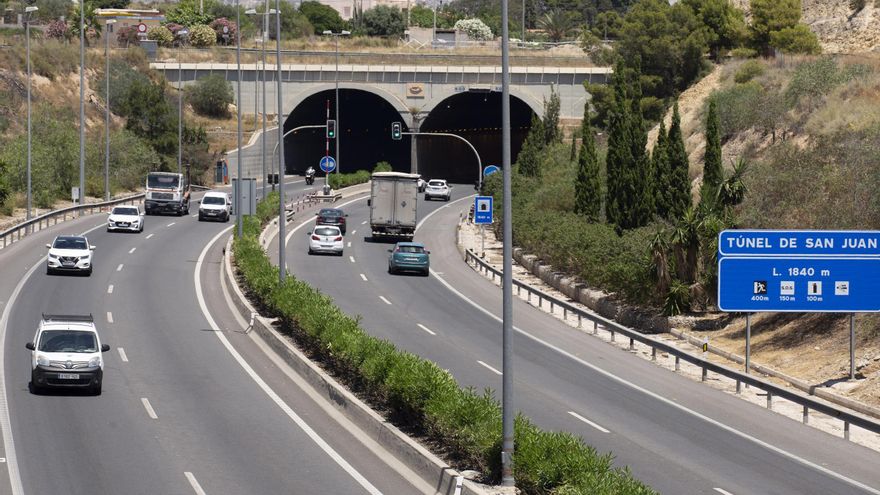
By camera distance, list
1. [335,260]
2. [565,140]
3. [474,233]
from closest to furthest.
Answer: [335,260] < [474,233] < [565,140]

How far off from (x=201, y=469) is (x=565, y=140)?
304ft

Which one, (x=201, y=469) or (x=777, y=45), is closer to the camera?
(x=201, y=469)

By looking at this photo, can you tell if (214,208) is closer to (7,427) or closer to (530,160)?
(530,160)

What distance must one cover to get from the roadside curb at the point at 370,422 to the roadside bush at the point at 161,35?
10436cm

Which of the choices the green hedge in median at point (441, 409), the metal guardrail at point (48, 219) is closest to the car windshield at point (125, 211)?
the metal guardrail at point (48, 219)

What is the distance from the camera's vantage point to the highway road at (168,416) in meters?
22.2

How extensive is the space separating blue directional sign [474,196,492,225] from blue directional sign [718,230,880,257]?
84.8 ft

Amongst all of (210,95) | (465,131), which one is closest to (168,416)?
(210,95)

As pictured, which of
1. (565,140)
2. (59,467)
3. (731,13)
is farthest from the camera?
(565,140)

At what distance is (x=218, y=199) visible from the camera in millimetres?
75062

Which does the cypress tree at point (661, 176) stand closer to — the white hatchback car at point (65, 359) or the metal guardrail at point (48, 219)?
the white hatchback car at point (65, 359)

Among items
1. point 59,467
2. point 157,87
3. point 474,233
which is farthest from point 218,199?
point 59,467

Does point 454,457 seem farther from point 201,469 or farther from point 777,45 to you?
point 777,45

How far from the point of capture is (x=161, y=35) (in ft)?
455
